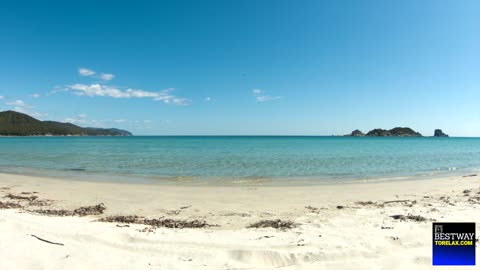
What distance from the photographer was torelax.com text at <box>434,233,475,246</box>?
502 cm

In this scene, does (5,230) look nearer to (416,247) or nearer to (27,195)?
(27,195)

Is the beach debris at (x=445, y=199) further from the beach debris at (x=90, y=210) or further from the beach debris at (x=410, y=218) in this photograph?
the beach debris at (x=90, y=210)

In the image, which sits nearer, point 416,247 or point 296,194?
point 416,247

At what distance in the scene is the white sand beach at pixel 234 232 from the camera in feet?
15.6

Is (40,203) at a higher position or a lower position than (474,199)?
lower

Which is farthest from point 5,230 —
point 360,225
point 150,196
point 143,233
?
point 360,225

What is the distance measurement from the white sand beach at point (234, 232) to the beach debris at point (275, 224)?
0.67ft

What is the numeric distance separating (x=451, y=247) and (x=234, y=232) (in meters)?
4.20

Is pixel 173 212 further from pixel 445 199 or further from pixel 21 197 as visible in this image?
pixel 445 199

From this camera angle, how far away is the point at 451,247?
196 inches

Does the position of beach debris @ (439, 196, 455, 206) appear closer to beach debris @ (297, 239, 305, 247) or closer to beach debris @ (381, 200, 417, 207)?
beach debris @ (381, 200, 417, 207)

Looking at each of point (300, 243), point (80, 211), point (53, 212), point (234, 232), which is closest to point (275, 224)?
point (234, 232)

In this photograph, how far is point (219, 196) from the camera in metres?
11.6

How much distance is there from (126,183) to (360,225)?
12.3 metres
